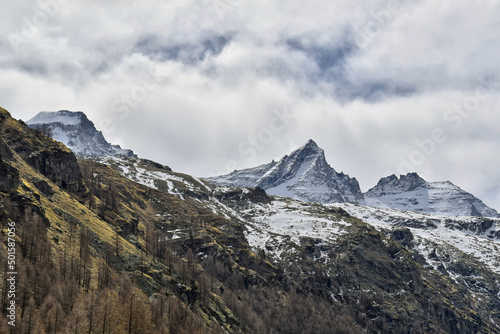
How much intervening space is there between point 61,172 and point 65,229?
66.0m

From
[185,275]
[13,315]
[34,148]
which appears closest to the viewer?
[13,315]

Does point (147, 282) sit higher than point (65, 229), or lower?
lower

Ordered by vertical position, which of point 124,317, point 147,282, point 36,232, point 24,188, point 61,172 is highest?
point 61,172

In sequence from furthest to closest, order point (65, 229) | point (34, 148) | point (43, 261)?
point (34, 148) < point (65, 229) < point (43, 261)

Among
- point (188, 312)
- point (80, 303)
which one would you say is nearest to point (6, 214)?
point (80, 303)

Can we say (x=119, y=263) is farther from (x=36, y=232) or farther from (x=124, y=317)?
(x=124, y=317)

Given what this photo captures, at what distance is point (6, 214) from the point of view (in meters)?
120

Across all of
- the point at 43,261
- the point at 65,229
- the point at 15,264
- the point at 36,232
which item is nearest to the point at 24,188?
the point at 65,229

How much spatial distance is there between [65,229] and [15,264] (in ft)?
131

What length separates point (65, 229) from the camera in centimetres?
13950

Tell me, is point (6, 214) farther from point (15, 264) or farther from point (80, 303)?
point (80, 303)

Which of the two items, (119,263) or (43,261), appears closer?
(43,261)

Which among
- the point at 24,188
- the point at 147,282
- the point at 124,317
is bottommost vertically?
the point at 124,317

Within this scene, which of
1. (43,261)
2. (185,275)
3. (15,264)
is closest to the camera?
(15,264)
